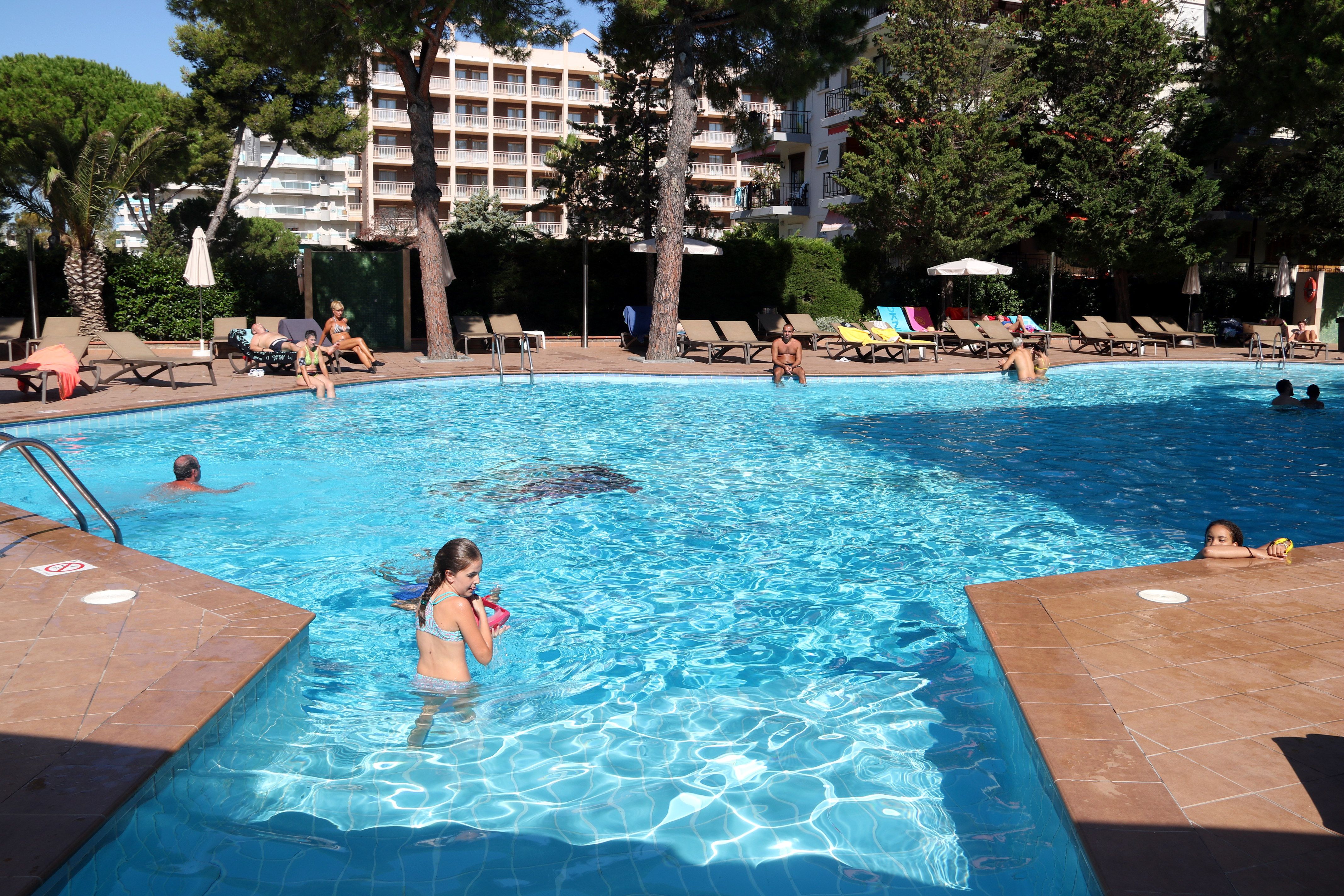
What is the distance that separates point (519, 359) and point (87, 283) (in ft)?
26.7

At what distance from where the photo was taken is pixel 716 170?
64.1 meters

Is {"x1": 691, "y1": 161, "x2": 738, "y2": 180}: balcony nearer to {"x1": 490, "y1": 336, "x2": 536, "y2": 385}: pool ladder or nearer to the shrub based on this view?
{"x1": 490, "y1": 336, "x2": 536, "y2": 385}: pool ladder

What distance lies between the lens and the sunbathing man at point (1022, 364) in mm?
17031

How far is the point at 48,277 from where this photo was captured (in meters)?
18.9

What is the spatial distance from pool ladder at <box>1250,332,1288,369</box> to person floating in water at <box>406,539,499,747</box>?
20.1m

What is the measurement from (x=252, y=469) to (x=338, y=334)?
7.76m

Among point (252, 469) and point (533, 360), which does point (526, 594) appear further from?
point (533, 360)

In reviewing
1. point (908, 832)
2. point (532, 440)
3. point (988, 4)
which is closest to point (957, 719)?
point (908, 832)

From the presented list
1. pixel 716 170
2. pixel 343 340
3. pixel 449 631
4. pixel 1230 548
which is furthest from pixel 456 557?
pixel 716 170

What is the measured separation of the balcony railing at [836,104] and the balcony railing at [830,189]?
209 cm

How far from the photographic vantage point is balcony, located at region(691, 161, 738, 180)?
6369 centimetres

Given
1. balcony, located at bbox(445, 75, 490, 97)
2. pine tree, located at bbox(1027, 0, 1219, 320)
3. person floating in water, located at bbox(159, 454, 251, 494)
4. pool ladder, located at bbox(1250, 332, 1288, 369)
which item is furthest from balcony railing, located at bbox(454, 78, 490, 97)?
person floating in water, located at bbox(159, 454, 251, 494)

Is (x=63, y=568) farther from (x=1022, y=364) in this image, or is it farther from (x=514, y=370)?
(x=1022, y=364)

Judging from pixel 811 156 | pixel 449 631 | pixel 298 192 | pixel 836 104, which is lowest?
pixel 449 631
